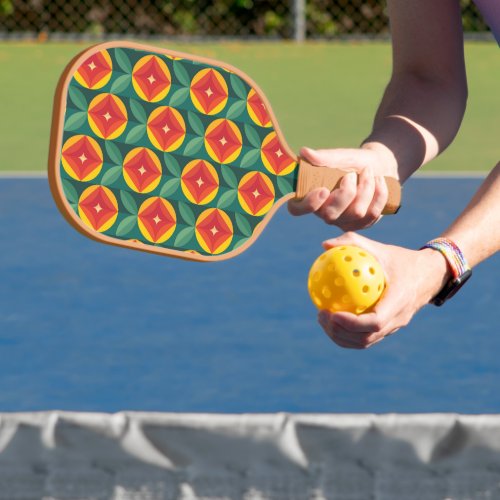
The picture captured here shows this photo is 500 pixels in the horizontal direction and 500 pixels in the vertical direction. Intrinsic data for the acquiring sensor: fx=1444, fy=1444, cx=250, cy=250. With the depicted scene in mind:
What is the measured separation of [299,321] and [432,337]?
0.48 metres

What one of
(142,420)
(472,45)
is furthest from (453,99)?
(472,45)

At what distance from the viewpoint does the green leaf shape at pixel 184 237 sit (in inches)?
93.9

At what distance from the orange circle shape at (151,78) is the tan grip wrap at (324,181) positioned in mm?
280

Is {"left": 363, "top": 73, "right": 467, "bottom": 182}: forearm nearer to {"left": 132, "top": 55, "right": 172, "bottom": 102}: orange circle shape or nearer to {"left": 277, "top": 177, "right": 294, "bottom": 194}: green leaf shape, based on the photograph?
{"left": 277, "top": 177, "right": 294, "bottom": 194}: green leaf shape

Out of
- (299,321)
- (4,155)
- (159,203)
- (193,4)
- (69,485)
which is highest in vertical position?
(159,203)

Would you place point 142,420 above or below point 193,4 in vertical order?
above

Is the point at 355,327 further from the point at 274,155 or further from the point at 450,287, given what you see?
the point at 274,155

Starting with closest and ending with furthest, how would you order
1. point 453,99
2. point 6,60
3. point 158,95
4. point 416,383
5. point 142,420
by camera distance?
point 142,420
point 158,95
point 453,99
point 416,383
point 6,60

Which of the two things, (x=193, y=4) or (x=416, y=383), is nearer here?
(x=416, y=383)

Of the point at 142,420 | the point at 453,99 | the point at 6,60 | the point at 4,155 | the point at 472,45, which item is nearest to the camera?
the point at 142,420

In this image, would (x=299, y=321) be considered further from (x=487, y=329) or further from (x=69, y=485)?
(x=69, y=485)

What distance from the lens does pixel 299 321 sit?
512 cm

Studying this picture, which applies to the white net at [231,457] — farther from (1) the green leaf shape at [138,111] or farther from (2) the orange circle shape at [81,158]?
(1) the green leaf shape at [138,111]

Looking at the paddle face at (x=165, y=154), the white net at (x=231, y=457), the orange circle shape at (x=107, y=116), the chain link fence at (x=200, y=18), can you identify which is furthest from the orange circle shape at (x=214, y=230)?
the chain link fence at (x=200, y=18)
